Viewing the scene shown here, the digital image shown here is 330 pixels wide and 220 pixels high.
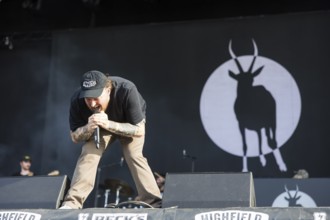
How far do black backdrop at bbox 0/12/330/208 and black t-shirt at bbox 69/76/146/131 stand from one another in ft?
18.0

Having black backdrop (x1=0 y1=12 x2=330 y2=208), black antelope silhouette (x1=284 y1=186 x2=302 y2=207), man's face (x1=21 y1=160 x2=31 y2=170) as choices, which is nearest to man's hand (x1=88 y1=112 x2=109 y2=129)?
black antelope silhouette (x1=284 y1=186 x2=302 y2=207)

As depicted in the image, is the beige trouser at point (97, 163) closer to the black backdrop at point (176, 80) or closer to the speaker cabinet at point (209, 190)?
the speaker cabinet at point (209, 190)

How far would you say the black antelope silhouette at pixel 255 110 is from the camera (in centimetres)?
1019

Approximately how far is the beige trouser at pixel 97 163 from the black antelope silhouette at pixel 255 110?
537 centimetres

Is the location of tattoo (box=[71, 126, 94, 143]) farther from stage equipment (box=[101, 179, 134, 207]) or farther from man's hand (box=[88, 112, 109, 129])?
stage equipment (box=[101, 179, 134, 207])

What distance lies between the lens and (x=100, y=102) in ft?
15.3

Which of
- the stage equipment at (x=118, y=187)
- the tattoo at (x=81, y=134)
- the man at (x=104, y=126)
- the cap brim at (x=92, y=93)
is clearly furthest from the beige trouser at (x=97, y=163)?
the stage equipment at (x=118, y=187)

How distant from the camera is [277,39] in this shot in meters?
10.5

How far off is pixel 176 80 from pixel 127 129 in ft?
20.0

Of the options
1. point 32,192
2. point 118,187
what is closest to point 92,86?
point 32,192

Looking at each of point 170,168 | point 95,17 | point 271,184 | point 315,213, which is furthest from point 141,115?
point 95,17

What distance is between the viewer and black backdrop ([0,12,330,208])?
10.1 meters

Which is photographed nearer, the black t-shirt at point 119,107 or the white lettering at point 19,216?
the white lettering at point 19,216

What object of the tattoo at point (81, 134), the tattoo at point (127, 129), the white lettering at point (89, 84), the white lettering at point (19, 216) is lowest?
the white lettering at point (19, 216)
